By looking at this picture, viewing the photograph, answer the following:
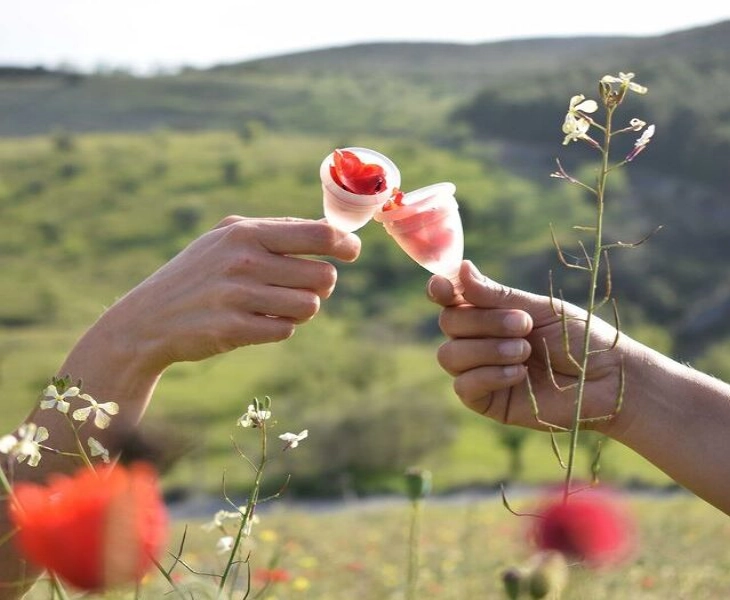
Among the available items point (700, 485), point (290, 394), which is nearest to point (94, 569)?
point (700, 485)

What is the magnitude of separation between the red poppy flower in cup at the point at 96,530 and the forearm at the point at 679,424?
111 cm

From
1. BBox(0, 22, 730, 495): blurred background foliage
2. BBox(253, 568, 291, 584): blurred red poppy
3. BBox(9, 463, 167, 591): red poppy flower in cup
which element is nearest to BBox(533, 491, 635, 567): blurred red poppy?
BBox(9, 463, 167, 591): red poppy flower in cup

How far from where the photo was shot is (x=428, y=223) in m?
1.57

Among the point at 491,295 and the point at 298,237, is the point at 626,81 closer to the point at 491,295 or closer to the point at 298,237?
the point at 298,237

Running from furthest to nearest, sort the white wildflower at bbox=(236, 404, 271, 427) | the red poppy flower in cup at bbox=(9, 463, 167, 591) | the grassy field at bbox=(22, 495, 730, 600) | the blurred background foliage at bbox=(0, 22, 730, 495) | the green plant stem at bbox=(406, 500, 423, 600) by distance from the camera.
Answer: the blurred background foliage at bbox=(0, 22, 730, 495), the grassy field at bbox=(22, 495, 730, 600), the white wildflower at bbox=(236, 404, 271, 427), the green plant stem at bbox=(406, 500, 423, 600), the red poppy flower in cup at bbox=(9, 463, 167, 591)

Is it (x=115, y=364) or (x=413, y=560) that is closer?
(x=413, y=560)

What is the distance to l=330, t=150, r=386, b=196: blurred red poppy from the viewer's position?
1498 millimetres

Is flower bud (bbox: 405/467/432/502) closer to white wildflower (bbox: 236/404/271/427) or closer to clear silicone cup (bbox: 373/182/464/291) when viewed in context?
clear silicone cup (bbox: 373/182/464/291)

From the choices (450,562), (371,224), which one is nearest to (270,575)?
(450,562)

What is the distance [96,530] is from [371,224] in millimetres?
68884

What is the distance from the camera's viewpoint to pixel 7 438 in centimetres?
83

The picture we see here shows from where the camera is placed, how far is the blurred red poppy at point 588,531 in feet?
2.11

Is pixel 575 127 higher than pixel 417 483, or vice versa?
pixel 575 127

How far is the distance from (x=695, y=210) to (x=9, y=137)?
5773cm
